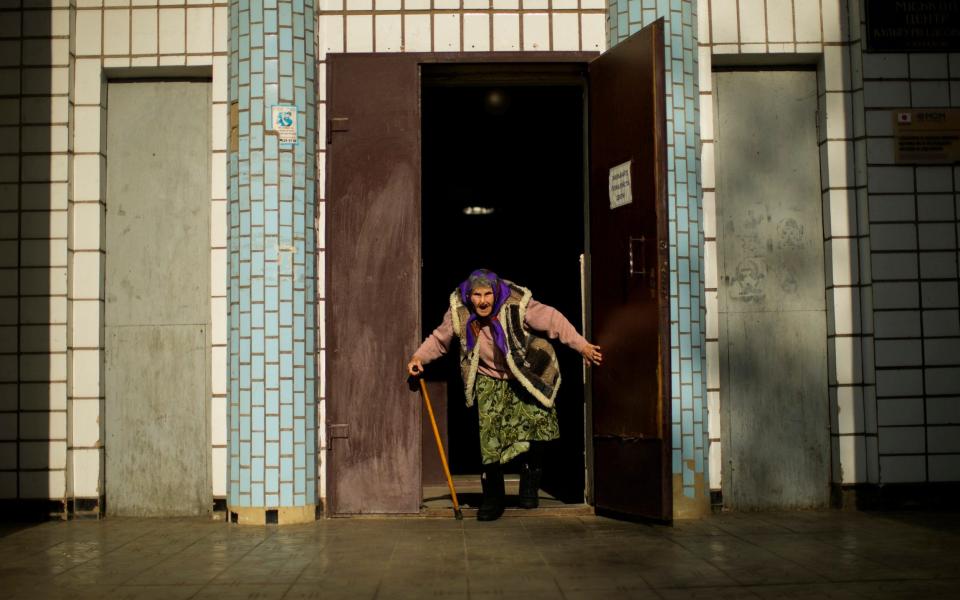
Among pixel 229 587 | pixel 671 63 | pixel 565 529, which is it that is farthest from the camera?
pixel 671 63

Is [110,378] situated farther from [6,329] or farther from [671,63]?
[671,63]

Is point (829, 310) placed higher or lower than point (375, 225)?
lower

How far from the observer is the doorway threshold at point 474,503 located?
21.4ft

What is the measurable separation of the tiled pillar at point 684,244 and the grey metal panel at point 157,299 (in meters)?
3.18

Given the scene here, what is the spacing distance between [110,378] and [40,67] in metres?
2.22

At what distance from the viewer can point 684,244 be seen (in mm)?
6363

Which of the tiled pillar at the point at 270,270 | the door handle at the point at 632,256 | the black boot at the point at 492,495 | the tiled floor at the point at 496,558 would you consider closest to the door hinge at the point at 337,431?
the tiled pillar at the point at 270,270

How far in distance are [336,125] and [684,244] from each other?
250cm

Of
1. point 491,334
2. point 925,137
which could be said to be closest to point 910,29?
point 925,137

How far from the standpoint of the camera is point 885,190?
6555mm

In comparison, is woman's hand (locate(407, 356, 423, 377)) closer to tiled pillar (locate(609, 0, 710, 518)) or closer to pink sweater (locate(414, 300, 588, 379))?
pink sweater (locate(414, 300, 588, 379))

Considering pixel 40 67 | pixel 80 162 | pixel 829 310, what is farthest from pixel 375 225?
pixel 829 310

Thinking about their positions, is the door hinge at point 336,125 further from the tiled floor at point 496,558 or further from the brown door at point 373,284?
the tiled floor at point 496,558

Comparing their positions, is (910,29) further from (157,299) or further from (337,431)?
(157,299)
